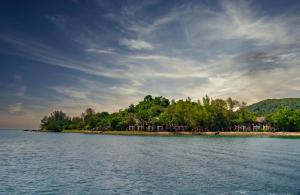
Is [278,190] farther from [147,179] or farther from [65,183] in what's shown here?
[65,183]

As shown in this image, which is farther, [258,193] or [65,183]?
[65,183]

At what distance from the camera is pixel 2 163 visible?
5262cm

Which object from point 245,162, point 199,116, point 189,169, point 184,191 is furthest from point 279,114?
point 184,191

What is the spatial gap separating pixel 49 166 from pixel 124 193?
73.9ft

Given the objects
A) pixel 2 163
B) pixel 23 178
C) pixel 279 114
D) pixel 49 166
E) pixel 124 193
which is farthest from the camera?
pixel 279 114

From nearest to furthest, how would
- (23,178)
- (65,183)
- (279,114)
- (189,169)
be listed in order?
(65,183) → (23,178) → (189,169) → (279,114)

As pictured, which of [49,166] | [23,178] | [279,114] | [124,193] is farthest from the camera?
[279,114]

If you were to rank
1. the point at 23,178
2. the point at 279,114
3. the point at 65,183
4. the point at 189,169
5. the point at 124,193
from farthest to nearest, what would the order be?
the point at 279,114, the point at 189,169, the point at 23,178, the point at 65,183, the point at 124,193

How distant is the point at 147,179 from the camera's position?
3838 centimetres

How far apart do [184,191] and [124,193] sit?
6.03 m

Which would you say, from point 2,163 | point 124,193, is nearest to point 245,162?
point 124,193

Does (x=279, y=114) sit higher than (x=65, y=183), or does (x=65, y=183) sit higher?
(x=279, y=114)

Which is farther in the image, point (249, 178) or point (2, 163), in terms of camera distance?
point (2, 163)

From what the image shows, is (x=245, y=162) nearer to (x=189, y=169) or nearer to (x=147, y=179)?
(x=189, y=169)
